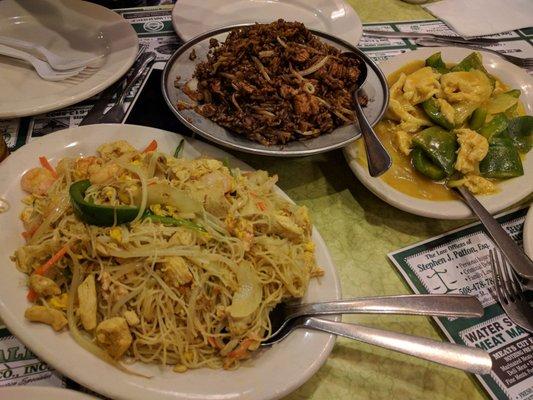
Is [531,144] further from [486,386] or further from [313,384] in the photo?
[313,384]

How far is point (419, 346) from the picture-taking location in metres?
1.16

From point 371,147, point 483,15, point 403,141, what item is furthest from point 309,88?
point 483,15

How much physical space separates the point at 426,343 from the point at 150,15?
2450mm

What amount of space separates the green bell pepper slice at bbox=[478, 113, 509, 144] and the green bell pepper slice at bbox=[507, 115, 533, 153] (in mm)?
50

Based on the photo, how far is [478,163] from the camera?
1874 mm

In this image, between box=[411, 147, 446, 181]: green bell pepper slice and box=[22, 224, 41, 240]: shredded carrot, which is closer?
box=[22, 224, 41, 240]: shredded carrot

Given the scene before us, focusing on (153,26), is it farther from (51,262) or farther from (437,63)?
(51,262)

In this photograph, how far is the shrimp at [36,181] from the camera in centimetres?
143

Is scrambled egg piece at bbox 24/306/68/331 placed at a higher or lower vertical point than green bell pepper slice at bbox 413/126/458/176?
lower

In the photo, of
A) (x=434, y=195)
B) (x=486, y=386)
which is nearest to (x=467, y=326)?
(x=486, y=386)

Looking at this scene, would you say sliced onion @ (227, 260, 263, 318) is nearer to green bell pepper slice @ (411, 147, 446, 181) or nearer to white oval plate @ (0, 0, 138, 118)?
green bell pepper slice @ (411, 147, 446, 181)

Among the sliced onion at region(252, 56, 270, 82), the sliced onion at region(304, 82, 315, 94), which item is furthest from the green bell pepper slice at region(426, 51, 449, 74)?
the sliced onion at region(252, 56, 270, 82)

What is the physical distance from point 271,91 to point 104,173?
0.76 metres

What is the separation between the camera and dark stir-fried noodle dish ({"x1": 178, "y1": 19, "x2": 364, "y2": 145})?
5.61 ft
